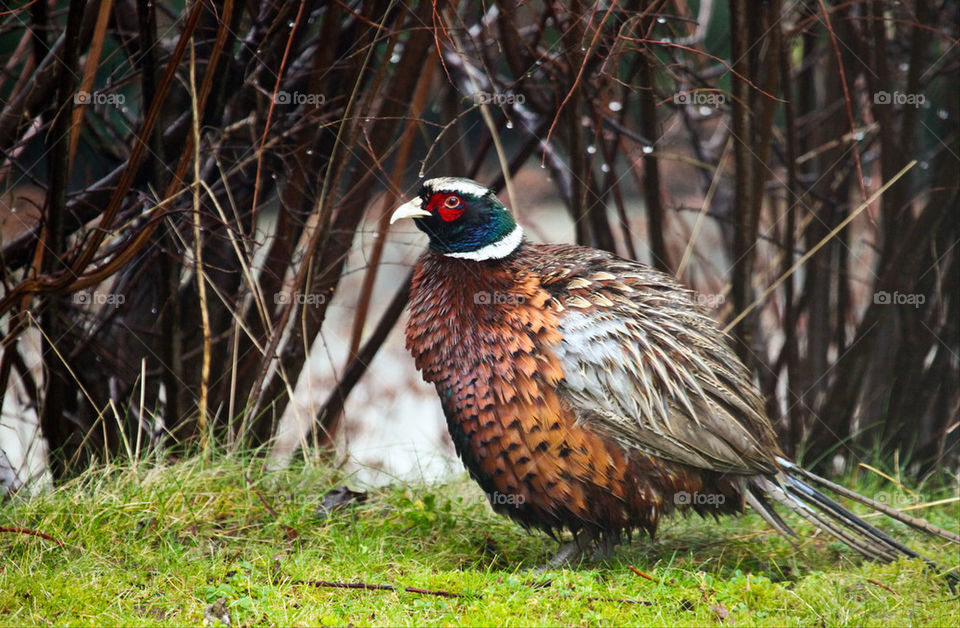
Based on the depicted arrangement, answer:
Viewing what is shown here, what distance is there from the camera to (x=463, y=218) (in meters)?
3.32

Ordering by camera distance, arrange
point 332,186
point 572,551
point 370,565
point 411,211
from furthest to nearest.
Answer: point 332,186
point 572,551
point 411,211
point 370,565

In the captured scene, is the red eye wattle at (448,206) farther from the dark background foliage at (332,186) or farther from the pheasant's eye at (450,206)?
the dark background foliage at (332,186)

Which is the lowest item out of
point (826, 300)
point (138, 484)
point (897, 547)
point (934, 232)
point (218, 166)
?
point (897, 547)

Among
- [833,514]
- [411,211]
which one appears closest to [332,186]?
A: [411,211]

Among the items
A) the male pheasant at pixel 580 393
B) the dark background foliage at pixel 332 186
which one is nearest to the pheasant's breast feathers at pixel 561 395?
the male pheasant at pixel 580 393

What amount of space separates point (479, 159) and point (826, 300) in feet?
6.67

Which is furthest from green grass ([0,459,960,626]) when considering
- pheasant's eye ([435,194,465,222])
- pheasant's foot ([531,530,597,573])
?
pheasant's eye ([435,194,465,222])

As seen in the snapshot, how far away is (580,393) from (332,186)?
1.33 meters

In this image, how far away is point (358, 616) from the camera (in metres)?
2.66

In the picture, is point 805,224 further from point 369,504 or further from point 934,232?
point 369,504

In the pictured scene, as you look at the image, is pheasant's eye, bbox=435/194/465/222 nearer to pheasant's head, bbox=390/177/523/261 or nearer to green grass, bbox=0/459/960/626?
pheasant's head, bbox=390/177/523/261

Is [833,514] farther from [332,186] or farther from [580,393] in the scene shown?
[332,186]

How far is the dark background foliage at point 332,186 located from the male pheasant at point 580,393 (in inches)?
21.0

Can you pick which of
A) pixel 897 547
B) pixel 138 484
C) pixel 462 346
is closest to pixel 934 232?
pixel 897 547
